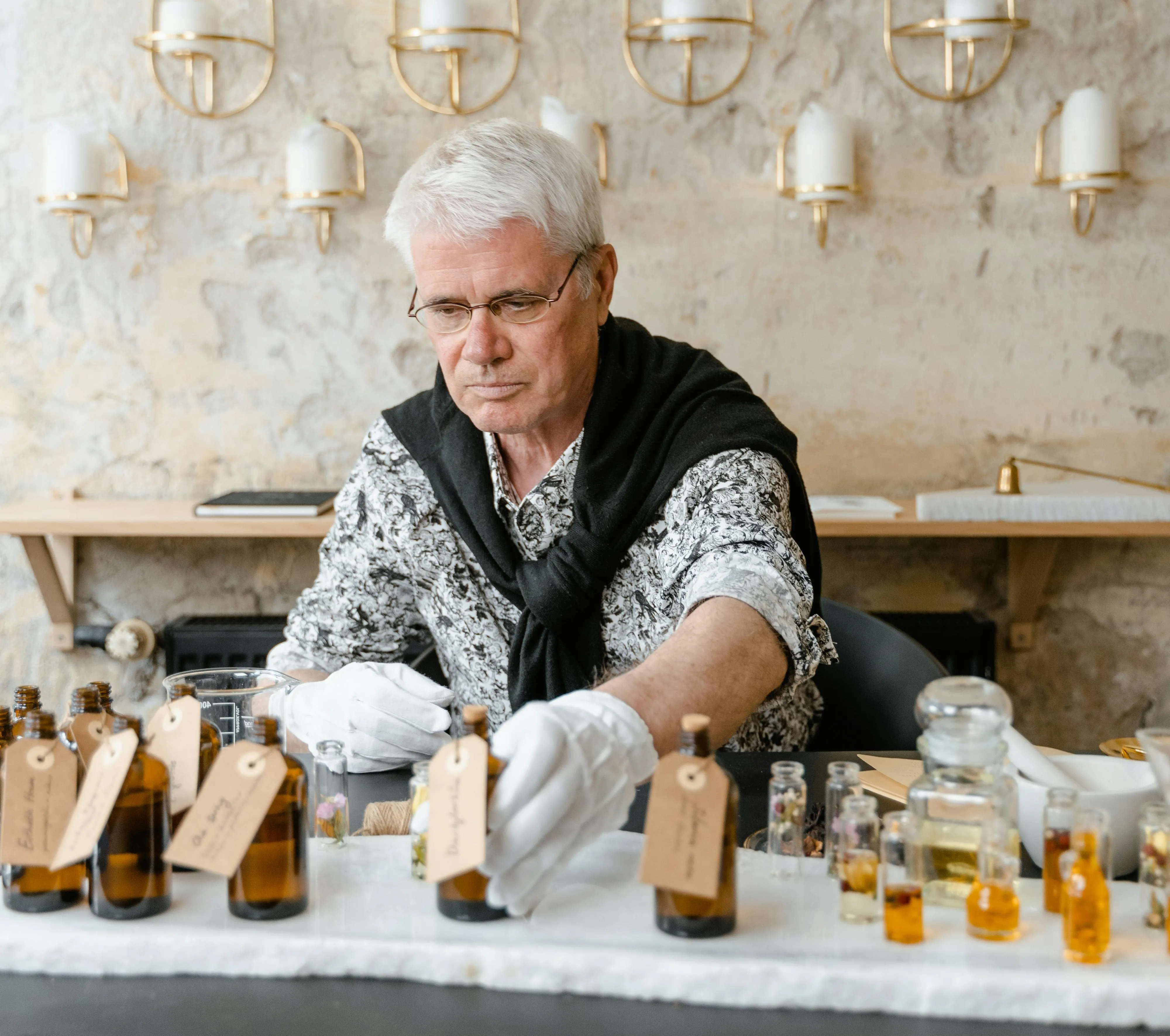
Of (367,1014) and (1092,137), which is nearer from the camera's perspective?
(367,1014)

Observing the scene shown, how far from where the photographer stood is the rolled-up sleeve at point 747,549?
1.28 m

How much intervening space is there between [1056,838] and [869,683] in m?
0.81

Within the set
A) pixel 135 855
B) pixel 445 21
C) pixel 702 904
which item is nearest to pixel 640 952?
pixel 702 904

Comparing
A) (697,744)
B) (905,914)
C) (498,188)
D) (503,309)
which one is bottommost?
(905,914)

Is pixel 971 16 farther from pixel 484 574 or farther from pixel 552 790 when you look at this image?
pixel 552 790

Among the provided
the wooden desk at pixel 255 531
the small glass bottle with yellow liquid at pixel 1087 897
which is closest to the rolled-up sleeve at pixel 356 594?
the wooden desk at pixel 255 531

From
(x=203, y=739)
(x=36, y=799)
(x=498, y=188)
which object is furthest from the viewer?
(x=498, y=188)

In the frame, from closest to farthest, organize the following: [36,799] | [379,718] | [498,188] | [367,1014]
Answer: [367,1014] < [36,799] < [379,718] < [498,188]

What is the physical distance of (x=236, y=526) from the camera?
2486mm

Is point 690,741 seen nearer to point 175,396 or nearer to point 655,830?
point 655,830

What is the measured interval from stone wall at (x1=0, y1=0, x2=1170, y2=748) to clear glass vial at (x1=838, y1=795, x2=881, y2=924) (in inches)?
75.9

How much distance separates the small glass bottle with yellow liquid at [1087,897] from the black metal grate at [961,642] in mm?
1854

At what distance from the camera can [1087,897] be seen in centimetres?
81

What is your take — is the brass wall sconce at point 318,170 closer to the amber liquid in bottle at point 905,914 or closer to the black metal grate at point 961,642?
the black metal grate at point 961,642
